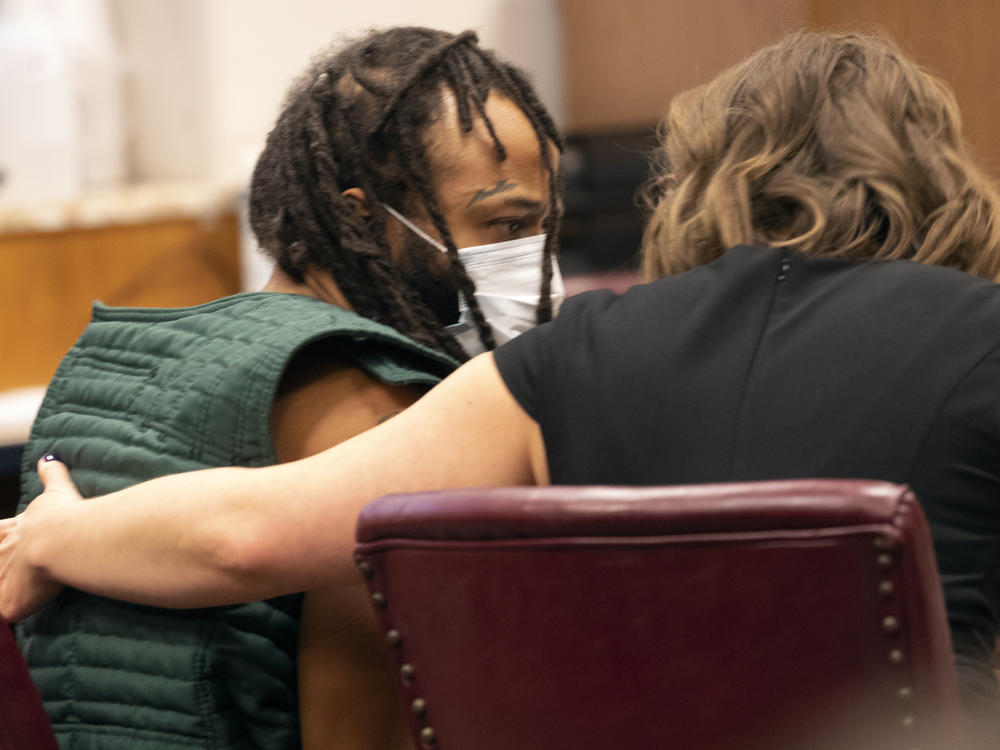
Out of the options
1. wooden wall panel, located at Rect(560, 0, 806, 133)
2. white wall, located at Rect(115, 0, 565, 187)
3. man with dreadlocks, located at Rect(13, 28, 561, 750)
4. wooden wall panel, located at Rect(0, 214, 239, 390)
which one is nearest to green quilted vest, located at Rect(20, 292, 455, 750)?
man with dreadlocks, located at Rect(13, 28, 561, 750)

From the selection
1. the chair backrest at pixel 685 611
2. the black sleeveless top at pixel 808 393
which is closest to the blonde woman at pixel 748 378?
the black sleeveless top at pixel 808 393

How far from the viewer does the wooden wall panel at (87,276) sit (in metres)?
3.04

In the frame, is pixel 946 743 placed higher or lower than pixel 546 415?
lower

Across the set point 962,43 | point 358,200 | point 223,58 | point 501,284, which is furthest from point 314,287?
point 223,58

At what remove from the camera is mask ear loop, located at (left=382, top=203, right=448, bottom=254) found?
1.37 meters

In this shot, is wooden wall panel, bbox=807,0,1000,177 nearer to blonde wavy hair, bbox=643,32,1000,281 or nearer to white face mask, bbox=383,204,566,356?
white face mask, bbox=383,204,566,356

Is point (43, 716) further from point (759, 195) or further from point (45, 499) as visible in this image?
point (759, 195)

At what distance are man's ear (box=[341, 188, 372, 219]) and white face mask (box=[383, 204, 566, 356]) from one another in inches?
2.3

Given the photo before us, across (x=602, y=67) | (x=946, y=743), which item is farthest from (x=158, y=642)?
(x=602, y=67)

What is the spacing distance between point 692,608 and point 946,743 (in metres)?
0.16

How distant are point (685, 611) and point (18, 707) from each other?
579 mm

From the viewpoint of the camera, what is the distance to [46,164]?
124 inches

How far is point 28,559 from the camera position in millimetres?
1053

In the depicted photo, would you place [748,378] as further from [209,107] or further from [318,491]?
[209,107]
